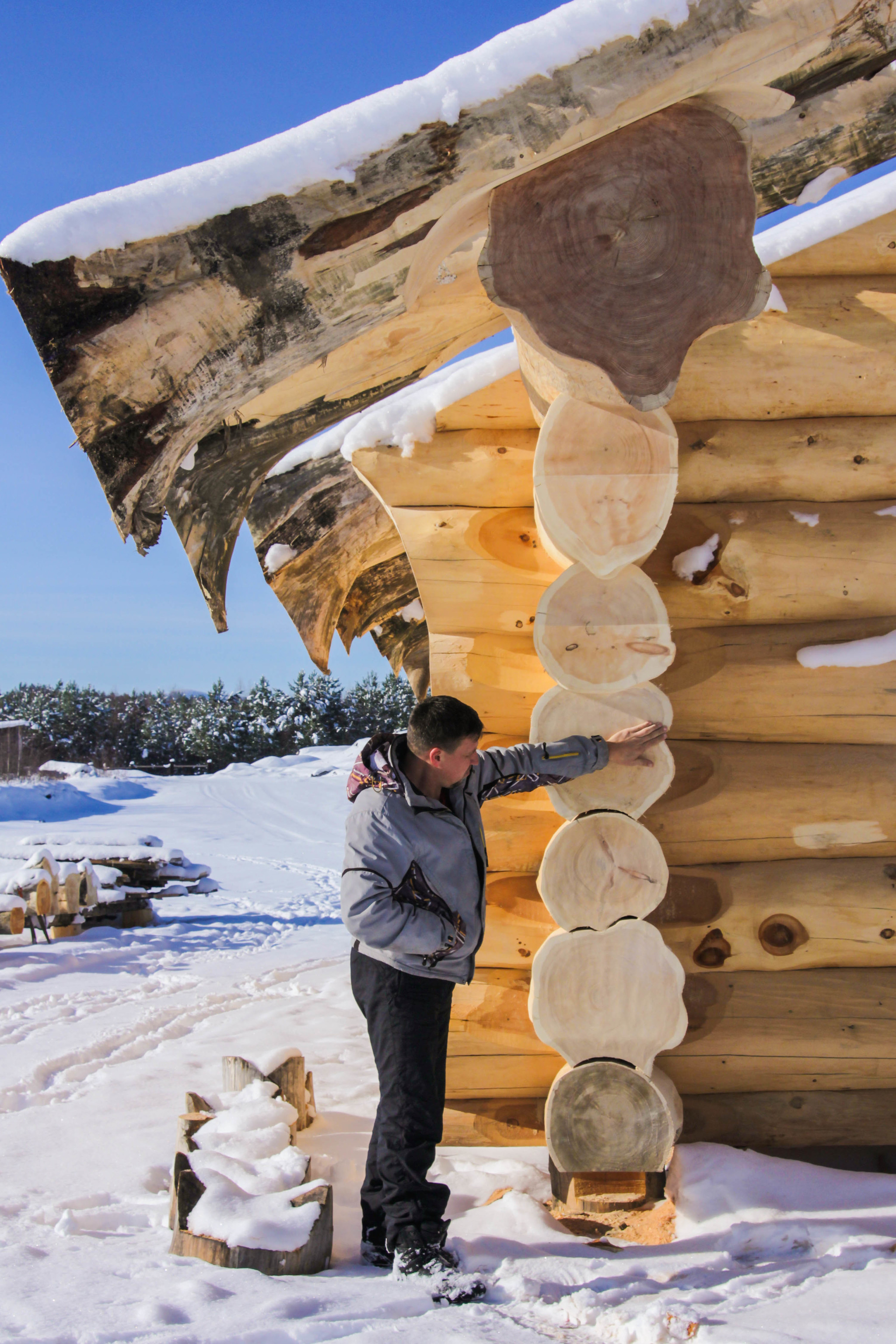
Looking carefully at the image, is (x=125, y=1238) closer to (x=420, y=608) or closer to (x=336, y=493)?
(x=336, y=493)

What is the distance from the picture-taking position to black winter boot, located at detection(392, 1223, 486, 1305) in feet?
7.23

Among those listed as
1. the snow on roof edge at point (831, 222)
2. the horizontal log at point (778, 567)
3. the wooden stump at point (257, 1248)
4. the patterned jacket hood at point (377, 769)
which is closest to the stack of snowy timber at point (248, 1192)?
the wooden stump at point (257, 1248)

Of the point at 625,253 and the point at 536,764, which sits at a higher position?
the point at 625,253

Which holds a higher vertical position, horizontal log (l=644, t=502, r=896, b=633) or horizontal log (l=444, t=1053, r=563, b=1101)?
horizontal log (l=644, t=502, r=896, b=633)

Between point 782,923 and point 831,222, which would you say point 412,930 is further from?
point 831,222

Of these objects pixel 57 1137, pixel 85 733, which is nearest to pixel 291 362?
pixel 57 1137

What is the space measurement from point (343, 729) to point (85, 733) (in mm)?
13834

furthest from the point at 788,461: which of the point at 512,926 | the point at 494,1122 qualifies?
the point at 494,1122

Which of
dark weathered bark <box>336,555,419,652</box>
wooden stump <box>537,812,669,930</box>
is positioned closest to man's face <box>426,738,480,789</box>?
wooden stump <box>537,812,669,930</box>

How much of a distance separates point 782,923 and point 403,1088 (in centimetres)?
166

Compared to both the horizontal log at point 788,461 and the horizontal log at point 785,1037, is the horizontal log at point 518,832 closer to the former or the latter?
the horizontal log at point 785,1037

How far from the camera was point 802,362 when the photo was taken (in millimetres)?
3549

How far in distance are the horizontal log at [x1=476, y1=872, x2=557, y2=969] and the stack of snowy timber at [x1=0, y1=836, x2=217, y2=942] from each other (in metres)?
6.95

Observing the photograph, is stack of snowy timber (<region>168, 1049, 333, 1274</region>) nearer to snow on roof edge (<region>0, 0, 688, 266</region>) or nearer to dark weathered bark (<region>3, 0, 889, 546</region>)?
dark weathered bark (<region>3, 0, 889, 546</region>)
